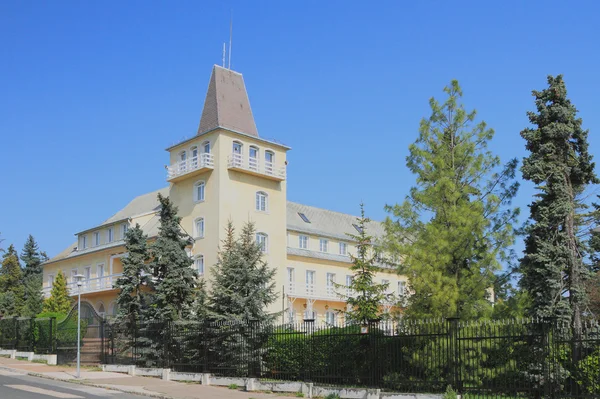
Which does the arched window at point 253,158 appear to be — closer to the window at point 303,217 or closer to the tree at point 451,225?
the window at point 303,217

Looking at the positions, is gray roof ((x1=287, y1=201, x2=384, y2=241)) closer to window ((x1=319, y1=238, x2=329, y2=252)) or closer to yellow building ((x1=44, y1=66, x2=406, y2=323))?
yellow building ((x1=44, y1=66, x2=406, y2=323))

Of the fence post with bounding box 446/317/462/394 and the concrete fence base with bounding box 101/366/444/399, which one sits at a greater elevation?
the fence post with bounding box 446/317/462/394

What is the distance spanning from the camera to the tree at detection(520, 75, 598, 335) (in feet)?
58.4

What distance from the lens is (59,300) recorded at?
49.9m

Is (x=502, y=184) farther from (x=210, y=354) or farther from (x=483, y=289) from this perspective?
(x=210, y=354)

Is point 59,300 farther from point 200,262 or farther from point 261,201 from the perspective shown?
point 261,201

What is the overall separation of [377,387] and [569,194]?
26.1 ft

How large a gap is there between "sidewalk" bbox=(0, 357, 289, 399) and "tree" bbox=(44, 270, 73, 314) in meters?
19.7

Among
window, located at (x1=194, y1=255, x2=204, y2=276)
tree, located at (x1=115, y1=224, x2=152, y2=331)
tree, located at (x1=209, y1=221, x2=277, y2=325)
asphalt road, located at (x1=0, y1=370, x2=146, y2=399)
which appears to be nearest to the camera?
asphalt road, located at (x1=0, y1=370, x2=146, y2=399)

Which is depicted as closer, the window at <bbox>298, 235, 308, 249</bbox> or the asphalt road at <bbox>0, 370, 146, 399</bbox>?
the asphalt road at <bbox>0, 370, 146, 399</bbox>

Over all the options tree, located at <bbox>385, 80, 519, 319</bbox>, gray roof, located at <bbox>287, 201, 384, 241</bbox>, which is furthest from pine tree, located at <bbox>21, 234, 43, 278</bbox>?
tree, located at <bbox>385, 80, 519, 319</bbox>

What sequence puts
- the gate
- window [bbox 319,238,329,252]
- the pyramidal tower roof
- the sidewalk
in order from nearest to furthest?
the sidewalk → the gate → the pyramidal tower roof → window [bbox 319,238,329,252]

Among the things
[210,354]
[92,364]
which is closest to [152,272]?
[92,364]

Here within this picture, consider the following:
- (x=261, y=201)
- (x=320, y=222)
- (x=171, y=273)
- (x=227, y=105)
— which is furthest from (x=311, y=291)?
(x=171, y=273)
